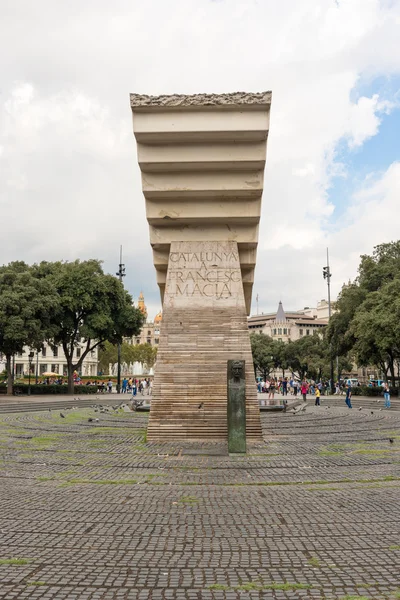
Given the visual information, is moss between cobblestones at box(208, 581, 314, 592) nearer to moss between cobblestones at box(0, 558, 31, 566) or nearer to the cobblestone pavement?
the cobblestone pavement

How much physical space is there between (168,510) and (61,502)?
1.79 m

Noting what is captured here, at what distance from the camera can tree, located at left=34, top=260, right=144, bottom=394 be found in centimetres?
4491

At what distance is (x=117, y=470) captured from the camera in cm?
1112

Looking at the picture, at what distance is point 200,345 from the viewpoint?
57.8ft

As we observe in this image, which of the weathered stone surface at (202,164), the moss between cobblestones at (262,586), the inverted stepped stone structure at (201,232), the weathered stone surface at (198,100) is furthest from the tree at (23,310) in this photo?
the moss between cobblestones at (262,586)

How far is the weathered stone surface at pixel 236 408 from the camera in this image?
42.6 feet

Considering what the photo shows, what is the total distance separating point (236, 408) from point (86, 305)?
33324 mm

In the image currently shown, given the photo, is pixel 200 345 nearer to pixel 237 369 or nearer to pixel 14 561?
pixel 237 369

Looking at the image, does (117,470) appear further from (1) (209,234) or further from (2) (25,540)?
(1) (209,234)

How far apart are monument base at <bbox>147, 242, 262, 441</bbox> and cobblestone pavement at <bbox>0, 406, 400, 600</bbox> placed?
119 centimetres

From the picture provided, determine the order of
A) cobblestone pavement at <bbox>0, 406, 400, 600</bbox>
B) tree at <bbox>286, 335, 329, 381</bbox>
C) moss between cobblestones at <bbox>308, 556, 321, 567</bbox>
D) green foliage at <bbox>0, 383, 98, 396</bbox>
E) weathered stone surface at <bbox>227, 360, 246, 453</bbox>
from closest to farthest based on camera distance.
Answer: cobblestone pavement at <bbox>0, 406, 400, 600</bbox> < moss between cobblestones at <bbox>308, 556, 321, 567</bbox> < weathered stone surface at <bbox>227, 360, 246, 453</bbox> < green foliage at <bbox>0, 383, 98, 396</bbox> < tree at <bbox>286, 335, 329, 381</bbox>

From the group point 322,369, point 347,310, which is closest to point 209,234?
point 347,310

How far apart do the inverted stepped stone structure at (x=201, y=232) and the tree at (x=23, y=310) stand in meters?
21.6

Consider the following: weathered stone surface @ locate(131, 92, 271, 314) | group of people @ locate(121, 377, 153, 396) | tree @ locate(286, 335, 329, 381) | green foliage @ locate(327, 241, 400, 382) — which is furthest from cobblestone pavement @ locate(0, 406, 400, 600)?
tree @ locate(286, 335, 329, 381)
